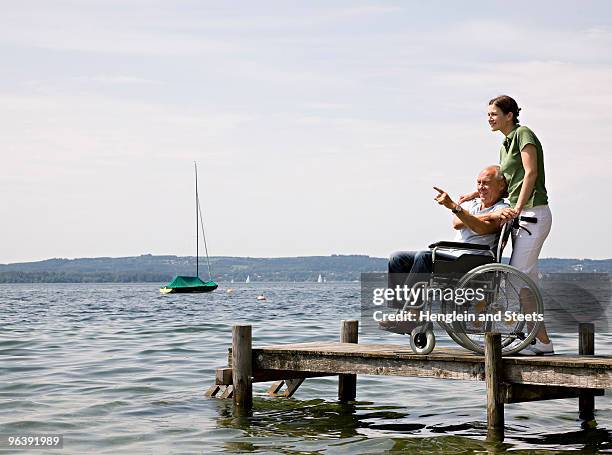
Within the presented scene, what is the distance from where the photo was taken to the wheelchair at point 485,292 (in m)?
9.08

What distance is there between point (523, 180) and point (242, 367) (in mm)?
3972

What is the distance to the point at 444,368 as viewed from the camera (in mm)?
9773

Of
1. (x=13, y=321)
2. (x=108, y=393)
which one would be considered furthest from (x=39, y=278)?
(x=108, y=393)

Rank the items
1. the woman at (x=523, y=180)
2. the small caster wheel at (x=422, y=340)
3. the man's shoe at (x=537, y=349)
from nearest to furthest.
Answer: the woman at (x=523, y=180)
the small caster wheel at (x=422, y=340)
the man's shoe at (x=537, y=349)

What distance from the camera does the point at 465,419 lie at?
39.8 feet

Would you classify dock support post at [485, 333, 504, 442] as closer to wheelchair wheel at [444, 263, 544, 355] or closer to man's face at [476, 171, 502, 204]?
wheelchair wheel at [444, 263, 544, 355]

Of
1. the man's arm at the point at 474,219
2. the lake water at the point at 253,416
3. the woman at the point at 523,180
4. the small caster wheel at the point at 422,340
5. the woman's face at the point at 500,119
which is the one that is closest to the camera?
the man's arm at the point at 474,219

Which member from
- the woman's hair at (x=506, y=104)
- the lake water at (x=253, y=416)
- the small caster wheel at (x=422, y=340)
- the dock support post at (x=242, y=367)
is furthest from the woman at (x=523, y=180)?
the dock support post at (x=242, y=367)

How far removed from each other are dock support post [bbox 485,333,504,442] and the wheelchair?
151 millimetres

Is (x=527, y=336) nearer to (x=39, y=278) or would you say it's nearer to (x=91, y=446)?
(x=91, y=446)

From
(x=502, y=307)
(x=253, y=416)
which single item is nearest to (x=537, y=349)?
(x=502, y=307)

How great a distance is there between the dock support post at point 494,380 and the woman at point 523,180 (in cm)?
46

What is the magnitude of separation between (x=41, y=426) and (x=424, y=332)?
4.84 m

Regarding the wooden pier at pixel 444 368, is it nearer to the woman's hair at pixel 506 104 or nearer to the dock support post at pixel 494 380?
the dock support post at pixel 494 380
